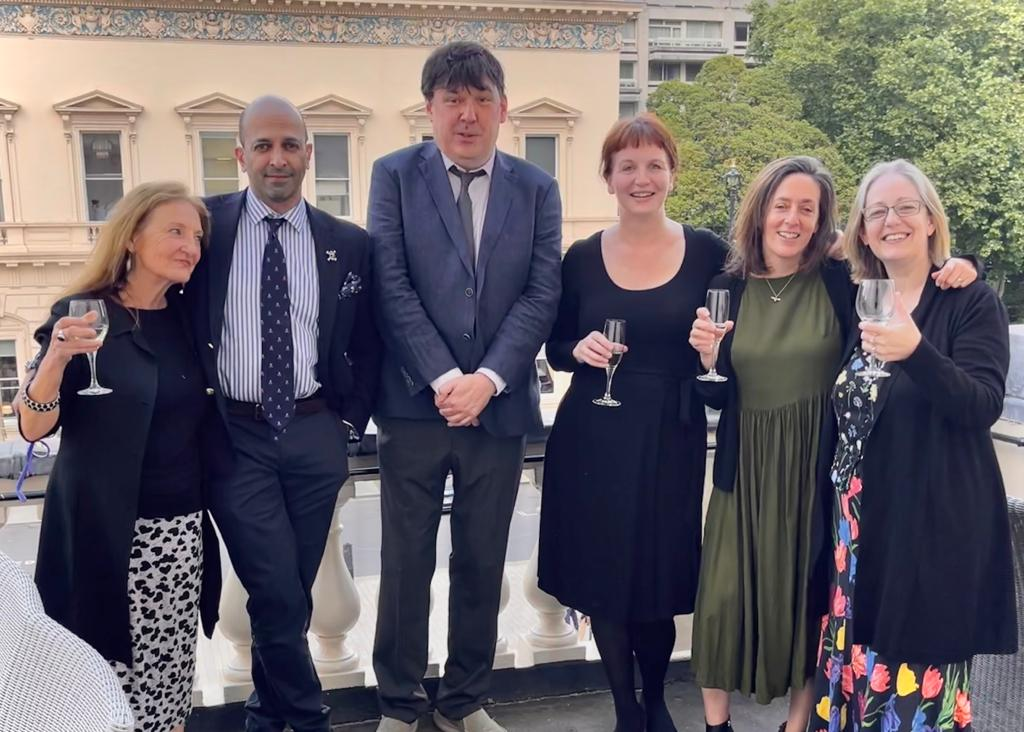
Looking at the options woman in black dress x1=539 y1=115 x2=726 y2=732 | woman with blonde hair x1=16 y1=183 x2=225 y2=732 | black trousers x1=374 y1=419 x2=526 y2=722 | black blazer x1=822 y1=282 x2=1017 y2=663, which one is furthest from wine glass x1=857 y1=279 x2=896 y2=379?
woman with blonde hair x1=16 y1=183 x2=225 y2=732

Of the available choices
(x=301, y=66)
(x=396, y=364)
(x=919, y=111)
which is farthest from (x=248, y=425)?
(x=919, y=111)

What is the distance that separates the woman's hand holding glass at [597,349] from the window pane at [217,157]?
1402 centimetres

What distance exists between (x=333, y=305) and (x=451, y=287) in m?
0.26

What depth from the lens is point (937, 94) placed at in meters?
15.3

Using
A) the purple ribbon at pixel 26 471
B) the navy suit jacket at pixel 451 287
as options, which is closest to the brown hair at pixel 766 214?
the navy suit jacket at pixel 451 287

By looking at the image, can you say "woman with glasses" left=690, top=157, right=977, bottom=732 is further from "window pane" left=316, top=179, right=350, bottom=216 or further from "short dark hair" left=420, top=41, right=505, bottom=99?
"window pane" left=316, top=179, right=350, bottom=216

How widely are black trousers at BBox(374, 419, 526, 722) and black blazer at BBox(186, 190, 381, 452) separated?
0.39 feet

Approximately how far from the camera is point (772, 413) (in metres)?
1.73

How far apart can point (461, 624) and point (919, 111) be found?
16635 millimetres

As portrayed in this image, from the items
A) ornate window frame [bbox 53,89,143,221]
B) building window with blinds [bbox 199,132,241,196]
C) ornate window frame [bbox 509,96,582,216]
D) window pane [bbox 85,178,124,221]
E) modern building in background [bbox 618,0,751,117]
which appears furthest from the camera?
modern building in background [bbox 618,0,751,117]

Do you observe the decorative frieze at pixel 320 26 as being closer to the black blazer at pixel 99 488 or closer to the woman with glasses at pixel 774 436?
the woman with glasses at pixel 774 436

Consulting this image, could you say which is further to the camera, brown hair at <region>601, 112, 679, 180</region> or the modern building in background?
the modern building in background

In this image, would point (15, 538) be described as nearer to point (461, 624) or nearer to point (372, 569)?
point (461, 624)

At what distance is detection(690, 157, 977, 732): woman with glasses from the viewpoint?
1.70 m
